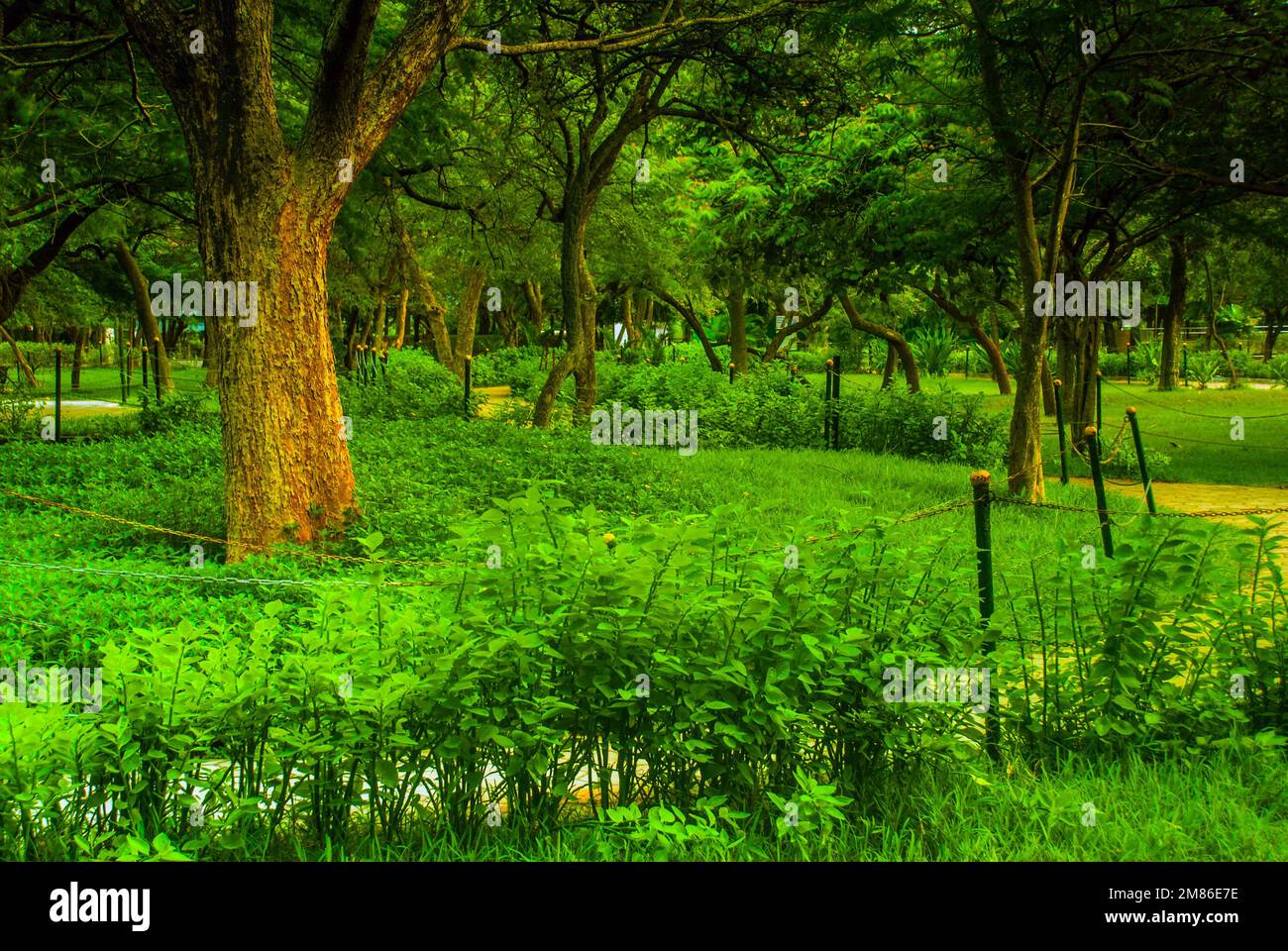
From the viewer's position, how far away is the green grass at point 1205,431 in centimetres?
1804

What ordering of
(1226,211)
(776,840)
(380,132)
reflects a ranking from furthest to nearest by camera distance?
(1226,211) → (380,132) → (776,840)

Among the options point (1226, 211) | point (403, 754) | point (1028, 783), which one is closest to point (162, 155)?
point (403, 754)

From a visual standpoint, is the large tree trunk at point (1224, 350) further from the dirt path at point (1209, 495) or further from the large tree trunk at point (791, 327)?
the dirt path at point (1209, 495)

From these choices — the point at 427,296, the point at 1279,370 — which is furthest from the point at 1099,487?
the point at 1279,370

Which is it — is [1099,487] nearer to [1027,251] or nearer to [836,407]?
[1027,251]

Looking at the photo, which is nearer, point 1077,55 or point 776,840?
point 776,840

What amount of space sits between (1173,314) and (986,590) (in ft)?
104

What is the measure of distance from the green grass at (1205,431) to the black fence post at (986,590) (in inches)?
522

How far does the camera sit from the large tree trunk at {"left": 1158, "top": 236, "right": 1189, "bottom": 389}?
1120 inches

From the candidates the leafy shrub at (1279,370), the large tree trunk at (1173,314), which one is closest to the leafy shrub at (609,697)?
the large tree trunk at (1173,314)

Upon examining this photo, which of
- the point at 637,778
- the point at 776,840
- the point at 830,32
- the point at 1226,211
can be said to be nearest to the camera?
the point at 776,840

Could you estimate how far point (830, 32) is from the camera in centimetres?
1218

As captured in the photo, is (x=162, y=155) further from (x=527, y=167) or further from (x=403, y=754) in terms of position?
(x=403, y=754)

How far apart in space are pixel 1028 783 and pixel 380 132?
7472 mm
